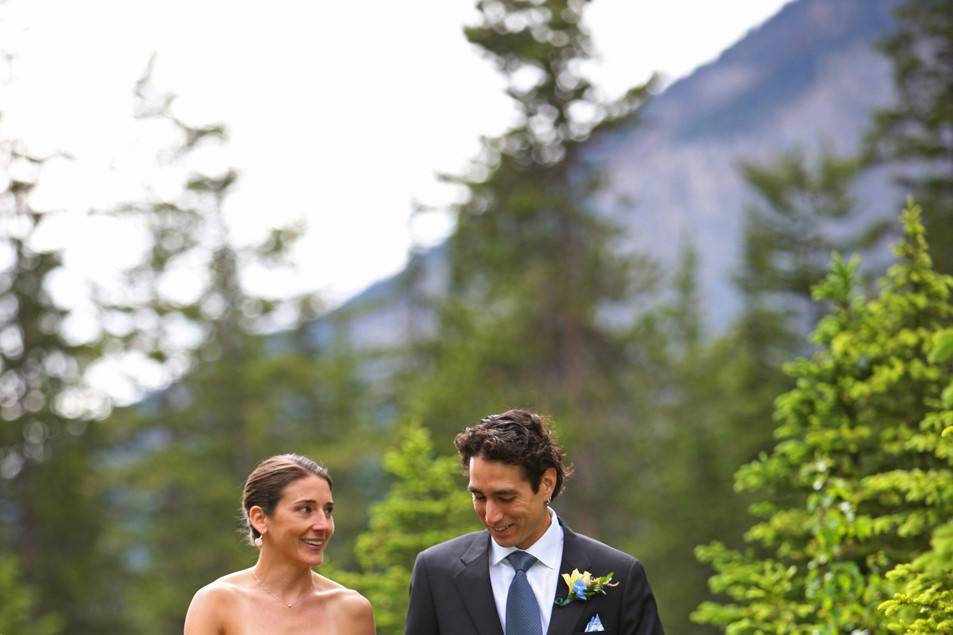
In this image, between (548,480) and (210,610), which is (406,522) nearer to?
(210,610)

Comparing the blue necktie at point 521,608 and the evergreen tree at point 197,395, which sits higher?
the evergreen tree at point 197,395

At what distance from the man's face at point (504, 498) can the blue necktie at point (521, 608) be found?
14 cm

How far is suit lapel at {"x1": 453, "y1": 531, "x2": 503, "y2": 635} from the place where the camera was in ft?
14.5

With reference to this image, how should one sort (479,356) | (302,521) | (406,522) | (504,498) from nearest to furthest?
(504,498) < (302,521) < (406,522) < (479,356)

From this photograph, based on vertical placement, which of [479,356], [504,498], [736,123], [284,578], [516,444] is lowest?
[284,578]

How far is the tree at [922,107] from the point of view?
76.7 feet

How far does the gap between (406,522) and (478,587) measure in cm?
913

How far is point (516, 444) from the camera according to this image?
4.38 metres

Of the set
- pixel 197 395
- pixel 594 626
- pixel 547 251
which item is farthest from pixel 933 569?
pixel 197 395

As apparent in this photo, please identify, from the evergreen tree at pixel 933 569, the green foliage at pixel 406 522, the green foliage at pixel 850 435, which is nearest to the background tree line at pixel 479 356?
the green foliage at pixel 406 522

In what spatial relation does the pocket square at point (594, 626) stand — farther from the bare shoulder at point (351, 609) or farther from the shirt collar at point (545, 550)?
the bare shoulder at point (351, 609)

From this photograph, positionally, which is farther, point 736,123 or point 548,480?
point 736,123

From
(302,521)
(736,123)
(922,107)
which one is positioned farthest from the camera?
(736,123)

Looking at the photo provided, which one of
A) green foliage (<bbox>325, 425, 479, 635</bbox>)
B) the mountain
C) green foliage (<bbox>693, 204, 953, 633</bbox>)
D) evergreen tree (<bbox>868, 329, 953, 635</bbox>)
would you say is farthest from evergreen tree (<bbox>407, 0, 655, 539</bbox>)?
the mountain
